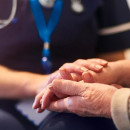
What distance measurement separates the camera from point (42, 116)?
70 centimetres

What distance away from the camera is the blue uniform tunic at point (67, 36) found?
35.5 inches

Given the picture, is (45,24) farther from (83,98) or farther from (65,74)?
(83,98)

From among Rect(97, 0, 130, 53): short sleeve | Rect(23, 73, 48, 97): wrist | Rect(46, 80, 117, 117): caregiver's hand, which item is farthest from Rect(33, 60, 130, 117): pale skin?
Rect(97, 0, 130, 53): short sleeve

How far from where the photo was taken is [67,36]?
97cm

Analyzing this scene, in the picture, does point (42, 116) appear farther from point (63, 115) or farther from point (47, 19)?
point (47, 19)

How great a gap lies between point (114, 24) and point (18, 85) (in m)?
0.49

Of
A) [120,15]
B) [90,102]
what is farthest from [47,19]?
[90,102]

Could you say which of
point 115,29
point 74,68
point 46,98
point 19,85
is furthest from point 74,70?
point 115,29

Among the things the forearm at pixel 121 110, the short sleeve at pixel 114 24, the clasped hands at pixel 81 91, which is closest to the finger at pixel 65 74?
the clasped hands at pixel 81 91

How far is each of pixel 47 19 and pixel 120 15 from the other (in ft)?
1.07

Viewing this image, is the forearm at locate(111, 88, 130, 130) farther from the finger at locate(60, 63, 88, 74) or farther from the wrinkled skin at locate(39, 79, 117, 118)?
the finger at locate(60, 63, 88, 74)

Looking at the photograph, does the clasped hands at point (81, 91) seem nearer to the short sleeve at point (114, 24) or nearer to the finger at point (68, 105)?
the finger at point (68, 105)

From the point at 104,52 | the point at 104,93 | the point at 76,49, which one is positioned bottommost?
the point at 104,52

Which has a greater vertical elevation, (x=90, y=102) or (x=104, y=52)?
(x=90, y=102)
